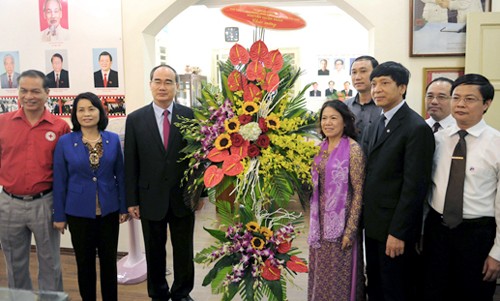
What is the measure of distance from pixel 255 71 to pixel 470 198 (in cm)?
123

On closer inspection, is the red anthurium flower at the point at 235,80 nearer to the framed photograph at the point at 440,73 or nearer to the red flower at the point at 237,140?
the red flower at the point at 237,140

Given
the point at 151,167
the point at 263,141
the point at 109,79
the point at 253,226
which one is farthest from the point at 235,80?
the point at 109,79

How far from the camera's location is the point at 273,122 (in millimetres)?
1871

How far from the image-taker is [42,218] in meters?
2.52

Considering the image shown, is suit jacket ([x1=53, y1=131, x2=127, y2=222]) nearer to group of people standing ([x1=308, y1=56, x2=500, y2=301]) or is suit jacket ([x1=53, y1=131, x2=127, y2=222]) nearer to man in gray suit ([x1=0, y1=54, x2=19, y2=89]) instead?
group of people standing ([x1=308, y1=56, x2=500, y2=301])

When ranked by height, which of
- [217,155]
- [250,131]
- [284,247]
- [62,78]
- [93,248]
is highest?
[62,78]

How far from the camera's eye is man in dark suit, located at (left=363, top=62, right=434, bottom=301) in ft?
6.78

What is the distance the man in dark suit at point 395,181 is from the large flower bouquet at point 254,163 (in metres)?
0.41

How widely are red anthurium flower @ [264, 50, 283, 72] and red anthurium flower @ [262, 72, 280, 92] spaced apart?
0.03m

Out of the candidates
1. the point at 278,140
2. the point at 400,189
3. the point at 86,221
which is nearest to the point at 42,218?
the point at 86,221

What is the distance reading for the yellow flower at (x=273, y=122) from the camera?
186 centimetres

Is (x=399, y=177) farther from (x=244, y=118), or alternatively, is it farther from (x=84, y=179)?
(x=84, y=179)

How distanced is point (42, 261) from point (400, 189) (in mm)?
2255

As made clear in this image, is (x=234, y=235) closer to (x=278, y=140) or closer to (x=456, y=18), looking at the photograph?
(x=278, y=140)
